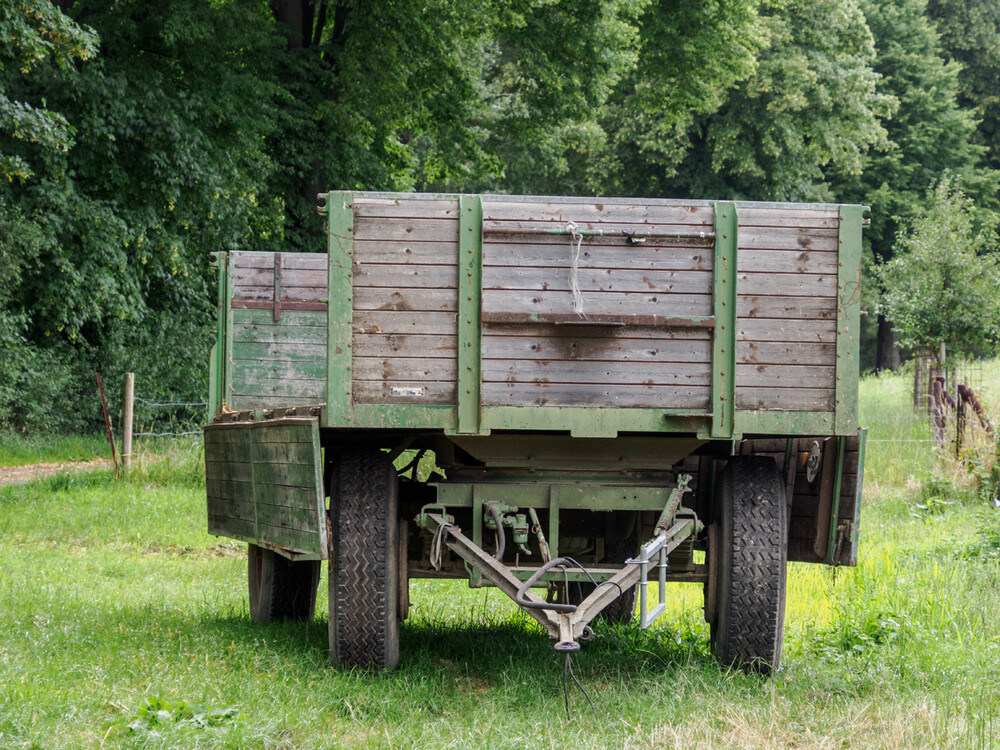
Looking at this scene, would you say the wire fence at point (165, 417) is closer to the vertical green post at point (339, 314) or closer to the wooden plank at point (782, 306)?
the vertical green post at point (339, 314)

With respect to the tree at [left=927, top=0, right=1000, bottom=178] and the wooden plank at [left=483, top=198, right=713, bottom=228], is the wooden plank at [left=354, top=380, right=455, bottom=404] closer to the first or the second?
the wooden plank at [left=483, top=198, right=713, bottom=228]

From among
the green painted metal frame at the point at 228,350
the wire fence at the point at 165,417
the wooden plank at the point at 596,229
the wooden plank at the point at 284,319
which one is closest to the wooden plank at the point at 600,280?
the wooden plank at the point at 596,229

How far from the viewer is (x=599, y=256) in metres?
5.42

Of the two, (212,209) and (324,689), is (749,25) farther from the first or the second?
(324,689)

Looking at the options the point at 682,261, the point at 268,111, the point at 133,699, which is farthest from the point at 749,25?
the point at 133,699

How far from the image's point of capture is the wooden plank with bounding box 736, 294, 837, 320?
5422mm

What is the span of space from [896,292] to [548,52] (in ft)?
23.7

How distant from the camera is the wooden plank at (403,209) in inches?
214

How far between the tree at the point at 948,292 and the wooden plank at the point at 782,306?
14.8 metres

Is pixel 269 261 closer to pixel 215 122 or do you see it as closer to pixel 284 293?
pixel 284 293

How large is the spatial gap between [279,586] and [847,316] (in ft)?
12.5

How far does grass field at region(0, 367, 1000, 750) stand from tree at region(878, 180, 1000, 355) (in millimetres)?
9820

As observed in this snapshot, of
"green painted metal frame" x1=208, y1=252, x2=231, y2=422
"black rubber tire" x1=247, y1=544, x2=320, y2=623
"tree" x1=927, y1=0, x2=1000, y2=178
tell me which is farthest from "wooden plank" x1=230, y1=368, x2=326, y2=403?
"tree" x1=927, y1=0, x2=1000, y2=178

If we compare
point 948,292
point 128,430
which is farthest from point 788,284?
point 948,292
